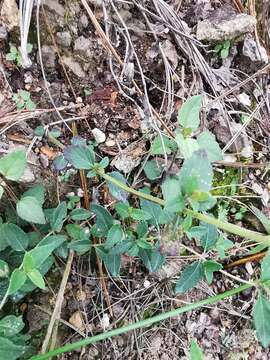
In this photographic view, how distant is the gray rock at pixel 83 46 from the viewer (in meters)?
1.67

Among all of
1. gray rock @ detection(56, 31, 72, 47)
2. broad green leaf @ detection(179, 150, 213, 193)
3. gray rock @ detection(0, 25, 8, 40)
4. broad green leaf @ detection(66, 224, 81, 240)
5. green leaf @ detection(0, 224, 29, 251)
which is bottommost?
broad green leaf @ detection(66, 224, 81, 240)

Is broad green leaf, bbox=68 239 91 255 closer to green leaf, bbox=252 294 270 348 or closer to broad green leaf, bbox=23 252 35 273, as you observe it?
broad green leaf, bbox=23 252 35 273

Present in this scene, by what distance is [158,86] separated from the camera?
1752 millimetres

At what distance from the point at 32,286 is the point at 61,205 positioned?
24cm

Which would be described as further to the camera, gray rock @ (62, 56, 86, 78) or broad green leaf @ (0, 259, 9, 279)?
gray rock @ (62, 56, 86, 78)

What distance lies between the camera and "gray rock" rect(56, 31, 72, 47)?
1660 millimetres

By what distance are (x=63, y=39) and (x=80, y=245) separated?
0.66 m

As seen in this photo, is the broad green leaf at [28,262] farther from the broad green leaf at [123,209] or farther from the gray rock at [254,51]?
the gray rock at [254,51]

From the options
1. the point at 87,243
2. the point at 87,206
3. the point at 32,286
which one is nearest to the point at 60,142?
the point at 87,206

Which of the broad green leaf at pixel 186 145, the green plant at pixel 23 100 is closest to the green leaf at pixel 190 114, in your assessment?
the broad green leaf at pixel 186 145

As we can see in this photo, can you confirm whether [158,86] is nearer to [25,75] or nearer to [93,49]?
[93,49]

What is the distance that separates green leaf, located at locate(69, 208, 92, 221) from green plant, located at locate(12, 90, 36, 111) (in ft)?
1.14

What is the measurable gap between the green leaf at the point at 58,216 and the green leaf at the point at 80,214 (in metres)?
0.03

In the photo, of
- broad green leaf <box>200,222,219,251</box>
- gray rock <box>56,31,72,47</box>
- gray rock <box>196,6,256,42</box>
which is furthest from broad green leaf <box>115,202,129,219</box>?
gray rock <box>196,6,256,42</box>
